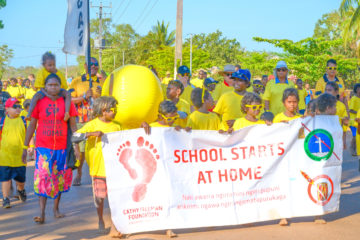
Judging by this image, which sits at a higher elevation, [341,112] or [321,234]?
[341,112]

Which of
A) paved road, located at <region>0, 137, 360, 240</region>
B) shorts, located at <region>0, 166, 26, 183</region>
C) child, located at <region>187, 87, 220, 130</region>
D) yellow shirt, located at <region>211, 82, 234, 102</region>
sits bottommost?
paved road, located at <region>0, 137, 360, 240</region>

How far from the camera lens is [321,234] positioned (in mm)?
5352

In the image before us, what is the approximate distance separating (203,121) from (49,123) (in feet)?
6.40

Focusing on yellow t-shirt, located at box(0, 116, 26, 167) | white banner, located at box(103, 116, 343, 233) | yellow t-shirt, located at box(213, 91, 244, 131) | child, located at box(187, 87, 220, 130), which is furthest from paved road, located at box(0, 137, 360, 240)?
yellow t-shirt, located at box(213, 91, 244, 131)

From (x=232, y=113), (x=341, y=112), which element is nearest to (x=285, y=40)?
(x=341, y=112)

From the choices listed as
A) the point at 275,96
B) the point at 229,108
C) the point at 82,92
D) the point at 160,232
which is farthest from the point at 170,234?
the point at 82,92

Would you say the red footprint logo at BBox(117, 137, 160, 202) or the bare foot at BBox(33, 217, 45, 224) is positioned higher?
the red footprint logo at BBox(117, 137, 160, 202)

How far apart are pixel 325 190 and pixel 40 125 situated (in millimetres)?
3614

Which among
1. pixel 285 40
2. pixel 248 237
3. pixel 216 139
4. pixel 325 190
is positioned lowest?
pixel 248 237

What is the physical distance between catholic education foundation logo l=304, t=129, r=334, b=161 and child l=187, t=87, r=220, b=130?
1167 mm

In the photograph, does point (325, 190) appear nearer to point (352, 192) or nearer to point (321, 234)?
point (321, 234)

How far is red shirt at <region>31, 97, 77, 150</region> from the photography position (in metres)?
6.00

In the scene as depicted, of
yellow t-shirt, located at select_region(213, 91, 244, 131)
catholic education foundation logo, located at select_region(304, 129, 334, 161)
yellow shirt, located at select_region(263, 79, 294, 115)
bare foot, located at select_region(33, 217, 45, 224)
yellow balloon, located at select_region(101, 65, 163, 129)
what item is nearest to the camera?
yellow balloon, located at select_region(101, 65, 163, 129)

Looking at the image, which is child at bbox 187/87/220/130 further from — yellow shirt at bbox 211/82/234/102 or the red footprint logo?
yellow shirt at bbox 211/82/234/102
